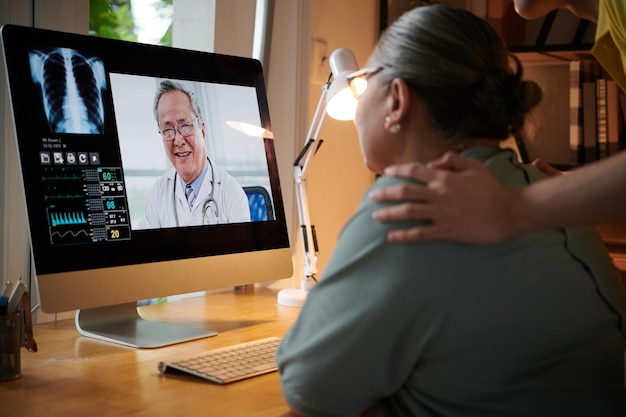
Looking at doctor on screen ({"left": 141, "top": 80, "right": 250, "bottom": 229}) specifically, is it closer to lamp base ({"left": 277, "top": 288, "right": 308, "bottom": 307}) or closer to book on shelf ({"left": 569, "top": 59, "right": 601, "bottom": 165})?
lamp base ({"left": 277, "top": 288, "right": 308, "bottom": 307})

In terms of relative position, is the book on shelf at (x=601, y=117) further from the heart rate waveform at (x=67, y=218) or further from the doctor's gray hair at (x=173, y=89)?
the heart rate waveform at (x=67, y=218)

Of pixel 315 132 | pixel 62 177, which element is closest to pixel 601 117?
pixel 315 132

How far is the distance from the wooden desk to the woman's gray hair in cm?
49

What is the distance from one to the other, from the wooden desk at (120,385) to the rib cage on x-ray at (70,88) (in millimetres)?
415

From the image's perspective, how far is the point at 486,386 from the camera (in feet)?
3.31

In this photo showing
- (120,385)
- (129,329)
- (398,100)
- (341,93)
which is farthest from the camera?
(341,93)

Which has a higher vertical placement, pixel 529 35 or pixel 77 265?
pixel 529 35

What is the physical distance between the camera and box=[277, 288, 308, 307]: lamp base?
6.62 feet

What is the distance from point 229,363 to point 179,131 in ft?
1.78

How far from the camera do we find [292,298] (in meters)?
2.03

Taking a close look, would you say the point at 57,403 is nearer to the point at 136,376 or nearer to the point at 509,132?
the point at 136,376

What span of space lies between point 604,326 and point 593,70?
1.98m

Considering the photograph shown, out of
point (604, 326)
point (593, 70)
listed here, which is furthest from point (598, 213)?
point (593, 70)

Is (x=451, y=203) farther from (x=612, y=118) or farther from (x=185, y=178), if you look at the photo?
(x=612, y=118)
